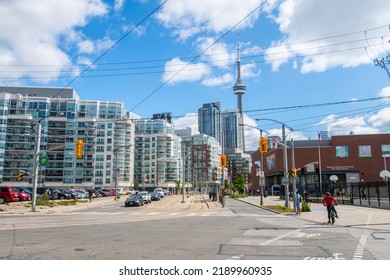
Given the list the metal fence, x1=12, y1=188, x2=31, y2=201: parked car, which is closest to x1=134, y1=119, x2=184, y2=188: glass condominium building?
the metal fence

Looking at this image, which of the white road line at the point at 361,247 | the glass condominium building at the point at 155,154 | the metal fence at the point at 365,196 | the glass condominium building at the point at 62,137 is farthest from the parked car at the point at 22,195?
the glass condominium building at the point at 155,154

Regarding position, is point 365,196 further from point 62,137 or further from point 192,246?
point 62,137

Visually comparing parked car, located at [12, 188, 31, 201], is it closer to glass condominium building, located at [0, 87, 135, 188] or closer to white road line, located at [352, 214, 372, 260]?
white road line, located at [352, 214, 372, 260]

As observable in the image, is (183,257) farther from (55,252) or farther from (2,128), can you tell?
(2,128)

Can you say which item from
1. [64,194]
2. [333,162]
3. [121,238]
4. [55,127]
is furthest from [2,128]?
[121,238]

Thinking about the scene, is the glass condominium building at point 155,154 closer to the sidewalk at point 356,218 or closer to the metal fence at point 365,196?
the metal fence at point 365,196

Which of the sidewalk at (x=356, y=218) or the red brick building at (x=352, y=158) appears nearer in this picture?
the sidewalk at (x=356, y=218)

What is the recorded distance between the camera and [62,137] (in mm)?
116250

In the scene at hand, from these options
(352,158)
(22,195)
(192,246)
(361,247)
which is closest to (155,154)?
(352,158)

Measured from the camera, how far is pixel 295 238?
44.3 feet

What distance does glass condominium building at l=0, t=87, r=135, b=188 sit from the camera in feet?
361

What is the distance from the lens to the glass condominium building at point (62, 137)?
110000mm

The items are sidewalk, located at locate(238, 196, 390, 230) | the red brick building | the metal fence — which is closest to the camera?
sidewalk, located at locate(238, 196, 390, 230)
